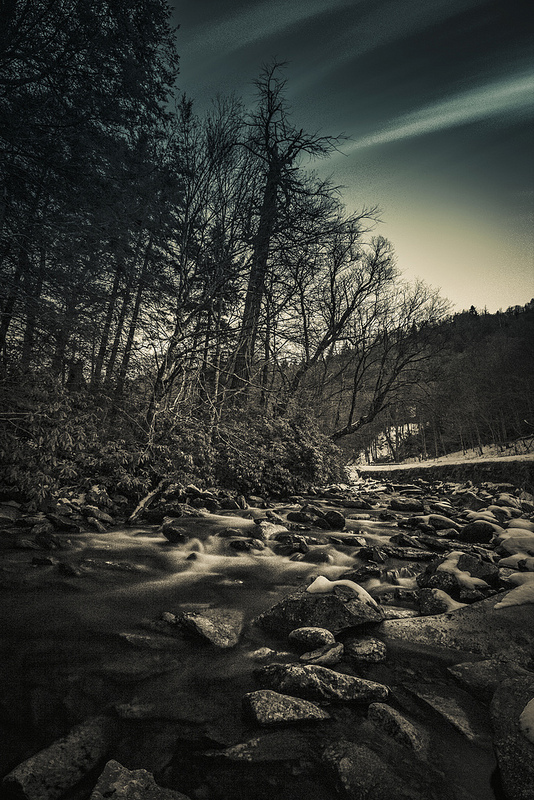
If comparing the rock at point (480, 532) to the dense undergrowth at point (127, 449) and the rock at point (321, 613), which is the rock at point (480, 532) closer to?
the rock at point (321, 613)

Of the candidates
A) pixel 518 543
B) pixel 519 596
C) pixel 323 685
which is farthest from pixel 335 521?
pixel 323 685

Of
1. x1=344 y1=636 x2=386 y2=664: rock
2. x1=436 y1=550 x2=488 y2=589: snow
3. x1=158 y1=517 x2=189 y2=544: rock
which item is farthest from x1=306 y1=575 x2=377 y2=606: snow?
x1=158 y1=517 x2=189 y2=544: rock

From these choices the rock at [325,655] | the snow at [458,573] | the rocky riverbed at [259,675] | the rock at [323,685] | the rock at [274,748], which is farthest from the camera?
the snow at [458,573]

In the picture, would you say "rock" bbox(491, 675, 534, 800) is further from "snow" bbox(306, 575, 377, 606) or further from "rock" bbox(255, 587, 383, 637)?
"snow" bbox(306, 575, 377, 606)

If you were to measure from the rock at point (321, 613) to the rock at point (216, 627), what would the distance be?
21cm

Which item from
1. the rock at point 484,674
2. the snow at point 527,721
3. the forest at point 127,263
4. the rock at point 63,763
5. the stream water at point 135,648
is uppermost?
the forest at point 127,263

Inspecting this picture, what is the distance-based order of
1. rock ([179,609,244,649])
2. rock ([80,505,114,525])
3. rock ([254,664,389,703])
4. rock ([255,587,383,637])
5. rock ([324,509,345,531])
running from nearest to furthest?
rock ([254,664,389,703]) → rock ([179,609,244,649]) → rock ([255,587,383,637]) → rock ([80,505,114,525]) → rock ([324,509,345,531])

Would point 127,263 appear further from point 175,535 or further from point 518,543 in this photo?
point 518,543

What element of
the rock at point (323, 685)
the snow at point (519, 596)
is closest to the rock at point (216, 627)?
the rock at point (323, 685)

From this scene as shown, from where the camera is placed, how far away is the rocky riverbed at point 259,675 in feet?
4.75

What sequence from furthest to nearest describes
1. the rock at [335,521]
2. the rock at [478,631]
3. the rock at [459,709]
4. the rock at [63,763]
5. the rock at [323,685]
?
the rock at [335,521]
the rock at [478,631]
the rock at [323,685]
the rock at [459,709]
the rock at [63,763]

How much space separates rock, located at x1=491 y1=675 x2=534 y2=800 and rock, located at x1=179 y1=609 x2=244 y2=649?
157cm

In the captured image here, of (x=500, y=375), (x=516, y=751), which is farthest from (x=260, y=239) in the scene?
(x=500, y=375)

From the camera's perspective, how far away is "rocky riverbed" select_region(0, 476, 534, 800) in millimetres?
1448
